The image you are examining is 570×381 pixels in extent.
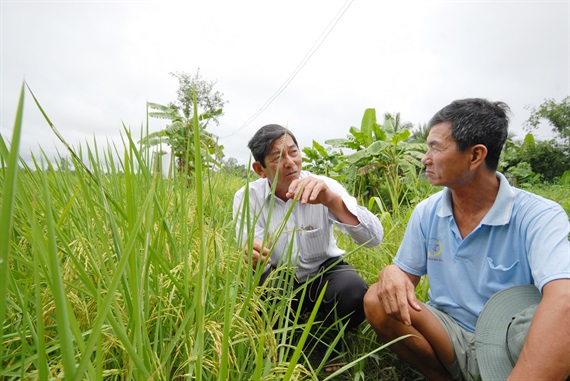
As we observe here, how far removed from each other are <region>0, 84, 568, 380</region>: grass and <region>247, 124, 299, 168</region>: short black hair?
2.57 feet

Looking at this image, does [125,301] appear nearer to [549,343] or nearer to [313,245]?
[549,343]

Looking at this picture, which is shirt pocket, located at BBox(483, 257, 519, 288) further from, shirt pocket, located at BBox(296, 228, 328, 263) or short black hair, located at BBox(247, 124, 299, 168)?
short black hair, located at BBox(247, 124, 299, 168)

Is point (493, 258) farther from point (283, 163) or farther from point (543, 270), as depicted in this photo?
point (283, 163)

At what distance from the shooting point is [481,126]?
1.60 m

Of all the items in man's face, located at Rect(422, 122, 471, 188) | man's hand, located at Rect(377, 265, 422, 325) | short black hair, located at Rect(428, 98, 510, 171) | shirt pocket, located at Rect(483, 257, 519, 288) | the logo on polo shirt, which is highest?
short black hair, located at Rect(428, 98, 510, 171)

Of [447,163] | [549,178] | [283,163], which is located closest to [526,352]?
[447,163]

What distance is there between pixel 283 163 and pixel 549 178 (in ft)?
77.3

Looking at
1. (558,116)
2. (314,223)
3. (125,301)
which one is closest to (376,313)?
(314,223)

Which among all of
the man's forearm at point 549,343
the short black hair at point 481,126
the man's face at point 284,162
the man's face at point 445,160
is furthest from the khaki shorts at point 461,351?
the man's face at point 284,162

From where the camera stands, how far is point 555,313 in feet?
3.82

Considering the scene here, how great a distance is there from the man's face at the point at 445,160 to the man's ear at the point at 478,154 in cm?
2

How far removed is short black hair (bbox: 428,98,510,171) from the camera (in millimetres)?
1600

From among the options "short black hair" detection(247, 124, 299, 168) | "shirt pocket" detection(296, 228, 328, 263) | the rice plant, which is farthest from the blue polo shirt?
the rice plant

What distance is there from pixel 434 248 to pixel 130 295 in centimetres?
152
